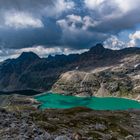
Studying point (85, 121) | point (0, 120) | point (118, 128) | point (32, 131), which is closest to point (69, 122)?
point (85, 121)

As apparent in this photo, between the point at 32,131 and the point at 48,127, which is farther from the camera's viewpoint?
the point at 48,127

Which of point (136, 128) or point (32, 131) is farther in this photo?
point (136, 128)

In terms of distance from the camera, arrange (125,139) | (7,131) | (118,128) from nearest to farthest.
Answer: (7,131) < (125,139) < (118,128)

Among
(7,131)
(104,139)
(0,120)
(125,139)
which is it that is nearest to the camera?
(7,131)

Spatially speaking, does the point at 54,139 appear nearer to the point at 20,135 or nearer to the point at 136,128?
the point at 20,135

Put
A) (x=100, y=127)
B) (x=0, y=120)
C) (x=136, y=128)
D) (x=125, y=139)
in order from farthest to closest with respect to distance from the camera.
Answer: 1. (x=136, y=128)
2. (x=100, y=127)
3. (x=125, y=139)
4. (x=0, y=120)

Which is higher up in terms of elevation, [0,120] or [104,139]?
[0,120]

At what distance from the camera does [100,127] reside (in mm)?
68562

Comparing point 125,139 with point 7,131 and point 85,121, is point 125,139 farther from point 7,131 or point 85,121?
point 7,131

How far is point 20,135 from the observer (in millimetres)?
38531

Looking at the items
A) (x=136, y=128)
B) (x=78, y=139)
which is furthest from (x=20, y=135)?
(x=136, y=128)

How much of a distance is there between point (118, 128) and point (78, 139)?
1312 inches

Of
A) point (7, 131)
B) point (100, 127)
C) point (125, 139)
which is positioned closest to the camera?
point (7, 131)

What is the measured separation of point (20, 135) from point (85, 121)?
39.5 meters
